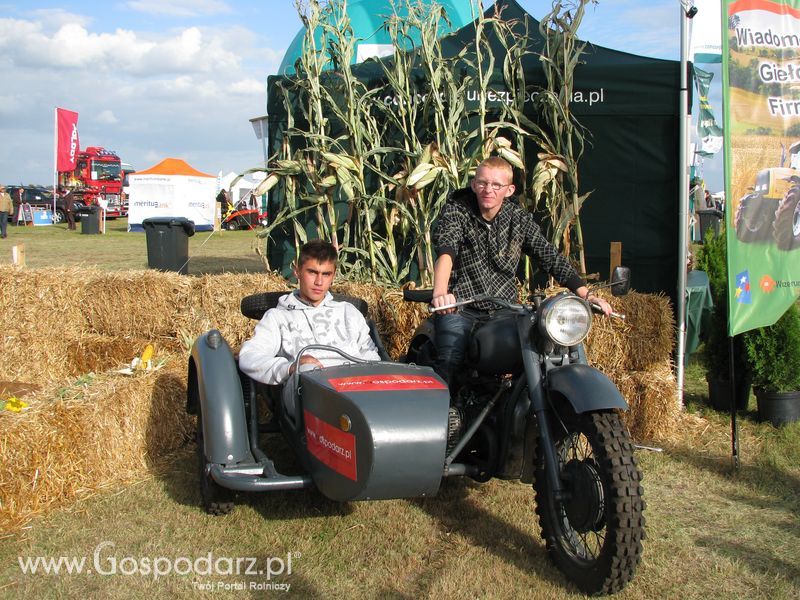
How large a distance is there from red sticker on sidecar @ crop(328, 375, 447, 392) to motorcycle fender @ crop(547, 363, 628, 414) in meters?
0.46

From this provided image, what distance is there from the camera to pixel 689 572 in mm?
3248

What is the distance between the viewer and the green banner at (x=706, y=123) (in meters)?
13.2

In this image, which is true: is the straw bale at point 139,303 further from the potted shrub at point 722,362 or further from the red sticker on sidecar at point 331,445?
the potted shrub at point 722,362

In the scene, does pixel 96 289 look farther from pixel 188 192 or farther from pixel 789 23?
pixel 188 192

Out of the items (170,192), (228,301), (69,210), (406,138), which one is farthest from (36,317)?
(69,210)

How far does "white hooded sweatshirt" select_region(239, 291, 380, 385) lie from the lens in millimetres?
3717

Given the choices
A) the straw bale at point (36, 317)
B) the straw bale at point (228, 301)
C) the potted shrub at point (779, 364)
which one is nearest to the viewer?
the potted shrub at point (779, 364)

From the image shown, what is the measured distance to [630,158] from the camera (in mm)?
6594

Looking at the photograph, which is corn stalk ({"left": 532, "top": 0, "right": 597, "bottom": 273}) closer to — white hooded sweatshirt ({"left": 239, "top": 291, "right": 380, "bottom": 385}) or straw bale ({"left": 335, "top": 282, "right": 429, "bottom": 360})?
straw bale ({"left": 335, "top": 282, "right": 429, "bottom": 360})

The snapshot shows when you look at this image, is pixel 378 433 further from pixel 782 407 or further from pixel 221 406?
pixel 782 407

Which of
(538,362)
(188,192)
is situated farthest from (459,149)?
(188,192)

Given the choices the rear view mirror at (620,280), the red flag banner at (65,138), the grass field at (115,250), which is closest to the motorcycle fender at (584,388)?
the rear view mirror at (620,280)

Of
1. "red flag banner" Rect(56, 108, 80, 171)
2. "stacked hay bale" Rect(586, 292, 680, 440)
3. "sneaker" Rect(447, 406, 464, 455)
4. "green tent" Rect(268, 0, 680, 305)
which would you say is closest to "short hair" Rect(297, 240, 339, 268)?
"sneaker" Rect(447, 406, 464, 455)

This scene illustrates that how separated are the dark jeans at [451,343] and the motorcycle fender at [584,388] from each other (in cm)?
61
